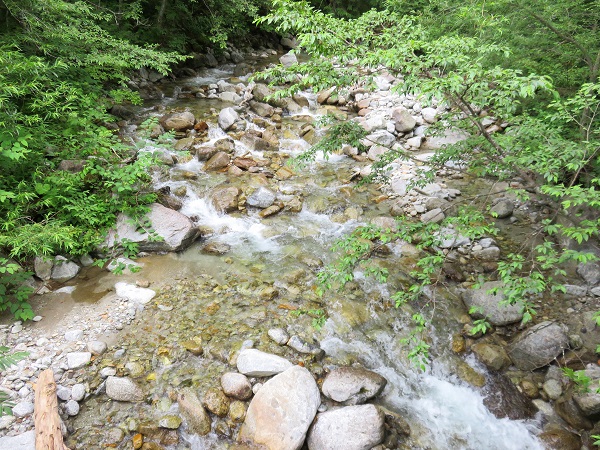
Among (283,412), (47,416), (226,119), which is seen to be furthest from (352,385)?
(226,119)

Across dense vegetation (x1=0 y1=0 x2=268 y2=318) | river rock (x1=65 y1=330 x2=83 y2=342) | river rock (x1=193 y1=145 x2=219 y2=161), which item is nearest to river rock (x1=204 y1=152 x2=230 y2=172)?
river rock (x1=193 y1=145 x2=219 y2=161)

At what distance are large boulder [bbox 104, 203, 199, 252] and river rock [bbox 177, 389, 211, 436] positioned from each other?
263 centimetres

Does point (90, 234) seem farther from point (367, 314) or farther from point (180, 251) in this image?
point (367, 314)

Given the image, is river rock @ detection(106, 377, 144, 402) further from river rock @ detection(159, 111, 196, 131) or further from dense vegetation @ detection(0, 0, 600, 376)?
river rock @ detection(159, 111, 196, 131)

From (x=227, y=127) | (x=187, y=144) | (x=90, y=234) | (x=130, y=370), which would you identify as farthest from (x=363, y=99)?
(x=130, y=370)

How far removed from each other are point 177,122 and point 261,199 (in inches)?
157

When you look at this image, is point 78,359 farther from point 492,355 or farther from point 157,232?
point 492,355

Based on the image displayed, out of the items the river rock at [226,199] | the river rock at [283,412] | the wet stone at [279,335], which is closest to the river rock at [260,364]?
the river rock at [283,412]

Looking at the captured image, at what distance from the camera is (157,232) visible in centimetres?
563

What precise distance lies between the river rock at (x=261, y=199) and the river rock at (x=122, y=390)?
4.12 m

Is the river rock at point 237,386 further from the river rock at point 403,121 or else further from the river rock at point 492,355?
the river rock at point 403,121

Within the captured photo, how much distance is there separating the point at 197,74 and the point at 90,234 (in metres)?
10.7

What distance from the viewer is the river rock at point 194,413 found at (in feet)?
11.1

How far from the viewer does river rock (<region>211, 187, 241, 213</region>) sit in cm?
686
